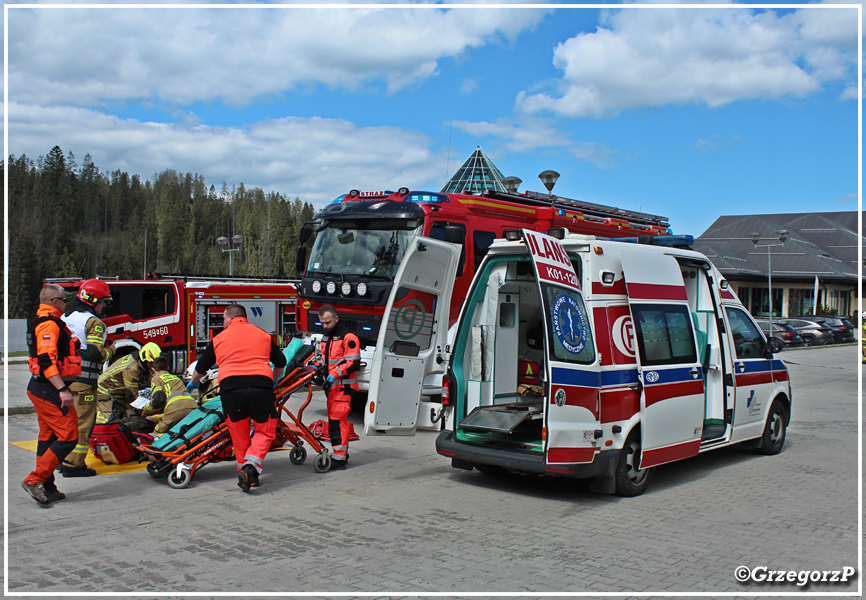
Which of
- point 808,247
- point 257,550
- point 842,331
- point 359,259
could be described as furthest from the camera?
point 808,247

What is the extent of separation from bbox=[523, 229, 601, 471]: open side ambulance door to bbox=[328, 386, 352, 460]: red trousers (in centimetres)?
256

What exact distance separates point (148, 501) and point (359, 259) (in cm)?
558

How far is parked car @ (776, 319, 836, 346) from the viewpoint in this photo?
37.9 metres

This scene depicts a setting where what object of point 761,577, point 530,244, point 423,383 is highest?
point 530,244

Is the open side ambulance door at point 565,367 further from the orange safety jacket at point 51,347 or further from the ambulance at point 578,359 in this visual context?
the orange safety jacket at point 51,347

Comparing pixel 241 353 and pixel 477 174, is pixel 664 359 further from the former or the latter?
pixel 477 174

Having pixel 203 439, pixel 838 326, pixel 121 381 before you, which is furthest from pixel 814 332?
pixel 203 439

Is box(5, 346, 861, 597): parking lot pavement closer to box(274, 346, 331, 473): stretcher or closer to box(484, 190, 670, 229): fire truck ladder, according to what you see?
box(274, 346, 331, 473): stretcher

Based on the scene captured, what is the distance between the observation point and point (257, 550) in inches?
207

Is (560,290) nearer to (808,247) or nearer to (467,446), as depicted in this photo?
(467,446)

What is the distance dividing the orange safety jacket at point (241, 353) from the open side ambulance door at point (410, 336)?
116 centimetres

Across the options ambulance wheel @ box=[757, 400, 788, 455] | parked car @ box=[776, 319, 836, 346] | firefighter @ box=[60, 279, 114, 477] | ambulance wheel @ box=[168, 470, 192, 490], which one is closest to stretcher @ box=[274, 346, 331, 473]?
ambulance wheel @ box=[168, 470, 192, 490]

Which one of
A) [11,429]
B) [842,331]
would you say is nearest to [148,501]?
[11,429]

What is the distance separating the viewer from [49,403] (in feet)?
21.1
